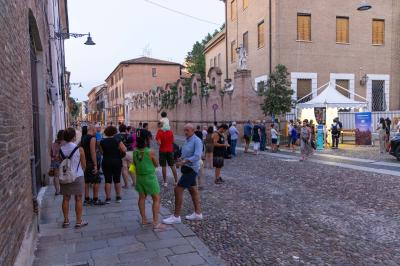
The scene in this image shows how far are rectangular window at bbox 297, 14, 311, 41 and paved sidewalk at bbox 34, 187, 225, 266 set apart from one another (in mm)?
23627

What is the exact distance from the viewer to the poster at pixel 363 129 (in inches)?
844

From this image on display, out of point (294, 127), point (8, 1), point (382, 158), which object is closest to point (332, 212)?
point (8, 1)

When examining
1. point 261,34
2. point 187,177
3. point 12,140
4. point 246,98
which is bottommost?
point 187,177

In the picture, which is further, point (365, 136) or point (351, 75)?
point (351, 75)

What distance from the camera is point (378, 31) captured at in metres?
30.2

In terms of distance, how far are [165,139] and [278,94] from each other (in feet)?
43.7

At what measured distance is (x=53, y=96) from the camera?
549 inches

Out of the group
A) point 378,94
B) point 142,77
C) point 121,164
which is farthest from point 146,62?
point 121,164

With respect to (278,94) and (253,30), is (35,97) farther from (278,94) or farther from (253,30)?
(253,30)

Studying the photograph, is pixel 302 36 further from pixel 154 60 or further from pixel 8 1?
pixel 154 60

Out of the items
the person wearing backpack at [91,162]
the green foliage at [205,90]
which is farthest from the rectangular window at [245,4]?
the person wearing backpack at [91,162]

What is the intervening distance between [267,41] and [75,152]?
79.2ft

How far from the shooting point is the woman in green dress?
646cm

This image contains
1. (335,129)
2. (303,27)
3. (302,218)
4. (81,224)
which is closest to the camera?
(81,224)
